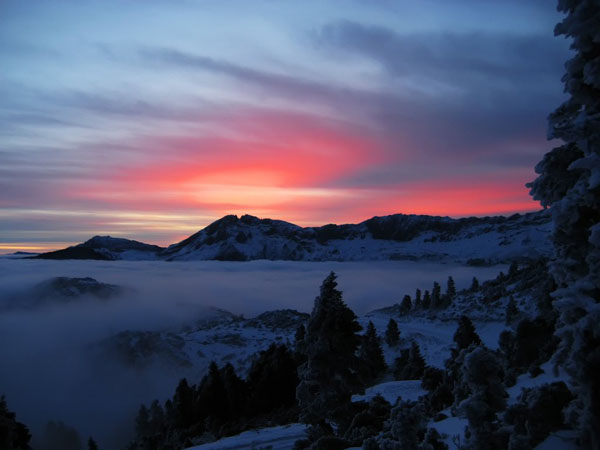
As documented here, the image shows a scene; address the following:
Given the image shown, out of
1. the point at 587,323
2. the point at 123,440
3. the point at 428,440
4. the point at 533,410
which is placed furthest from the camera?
the point at 123,440

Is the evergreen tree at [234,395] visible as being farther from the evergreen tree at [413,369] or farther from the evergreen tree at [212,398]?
the evergreen tree at [413,369]

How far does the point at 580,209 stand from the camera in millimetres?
8961

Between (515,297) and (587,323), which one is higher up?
(587,323)

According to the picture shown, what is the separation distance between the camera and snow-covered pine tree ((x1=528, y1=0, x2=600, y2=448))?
8.16 m

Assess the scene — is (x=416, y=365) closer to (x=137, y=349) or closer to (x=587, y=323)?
(x=587, y=323)

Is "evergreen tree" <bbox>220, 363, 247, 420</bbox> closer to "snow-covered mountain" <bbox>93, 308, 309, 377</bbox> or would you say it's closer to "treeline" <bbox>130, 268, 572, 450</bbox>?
"treeline" <bbox>130, 268, 572, 450</bbox>

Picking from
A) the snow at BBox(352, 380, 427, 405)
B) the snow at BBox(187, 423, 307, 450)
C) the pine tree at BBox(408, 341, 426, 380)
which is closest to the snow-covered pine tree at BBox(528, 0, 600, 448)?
the snow at BBox(187, 423, 307, 450)

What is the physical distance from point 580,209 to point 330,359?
660 inches

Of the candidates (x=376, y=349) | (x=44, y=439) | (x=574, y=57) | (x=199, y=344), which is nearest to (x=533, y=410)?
(x=574, y=57)

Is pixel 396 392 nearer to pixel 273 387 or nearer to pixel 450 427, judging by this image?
pixel 450 427

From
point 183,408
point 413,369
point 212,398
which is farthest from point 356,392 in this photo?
point 183,408

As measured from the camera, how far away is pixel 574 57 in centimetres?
887

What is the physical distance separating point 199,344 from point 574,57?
119167 mm

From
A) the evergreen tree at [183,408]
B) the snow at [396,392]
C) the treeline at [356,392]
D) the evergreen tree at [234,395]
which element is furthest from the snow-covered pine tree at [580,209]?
the evergreen tree at [183,408]
